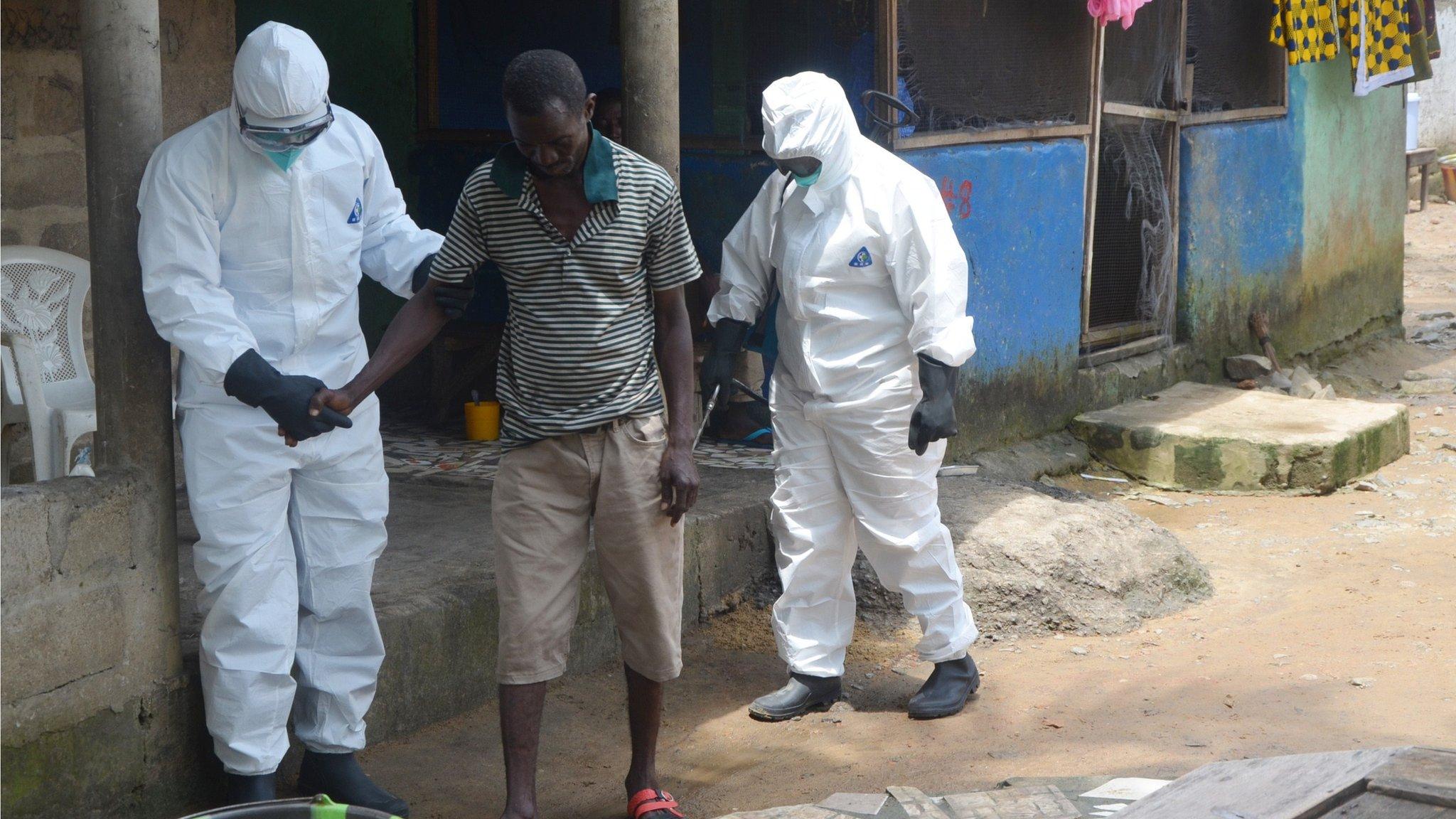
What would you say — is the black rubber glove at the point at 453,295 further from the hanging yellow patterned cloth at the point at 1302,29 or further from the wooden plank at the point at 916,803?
the hanging yellow patterned cloth at the point at 1302,29

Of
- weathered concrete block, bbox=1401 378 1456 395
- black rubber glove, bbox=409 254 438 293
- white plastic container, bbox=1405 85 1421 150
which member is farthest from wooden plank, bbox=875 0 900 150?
white plastic container, bbox=1405 85 1421 150

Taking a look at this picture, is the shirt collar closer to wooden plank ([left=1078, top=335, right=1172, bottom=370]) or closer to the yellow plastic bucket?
the yellow plastic bucket

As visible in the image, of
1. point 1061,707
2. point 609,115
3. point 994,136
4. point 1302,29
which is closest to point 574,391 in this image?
point 1061,707

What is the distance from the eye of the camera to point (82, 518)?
10.3ft

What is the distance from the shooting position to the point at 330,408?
3148 mm

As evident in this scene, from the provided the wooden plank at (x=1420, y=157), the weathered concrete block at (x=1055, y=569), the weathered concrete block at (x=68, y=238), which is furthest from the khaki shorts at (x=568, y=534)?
the wooden plank at (x=1420, y=157)

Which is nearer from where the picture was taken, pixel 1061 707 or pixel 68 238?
pixel 1061 707

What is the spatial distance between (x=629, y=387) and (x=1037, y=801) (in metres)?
1.31

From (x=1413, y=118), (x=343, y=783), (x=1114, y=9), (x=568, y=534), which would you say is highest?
(x=1413, y=118)

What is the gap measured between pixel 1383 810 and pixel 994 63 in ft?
15.4

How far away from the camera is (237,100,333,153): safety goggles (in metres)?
3.14

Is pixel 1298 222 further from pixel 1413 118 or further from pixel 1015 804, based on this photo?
pixel 1413 118

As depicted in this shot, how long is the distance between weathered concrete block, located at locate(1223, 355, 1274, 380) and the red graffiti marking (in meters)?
3.14

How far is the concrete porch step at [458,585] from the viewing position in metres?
3.96
